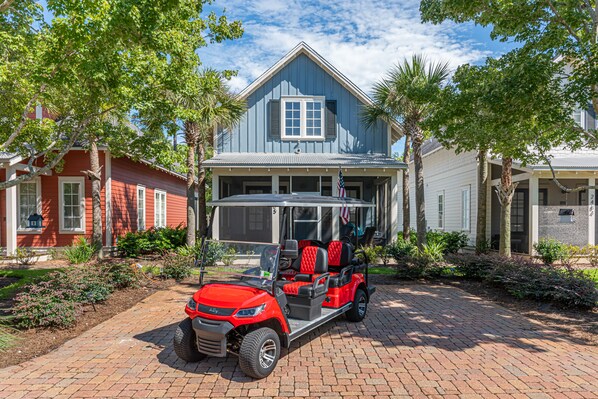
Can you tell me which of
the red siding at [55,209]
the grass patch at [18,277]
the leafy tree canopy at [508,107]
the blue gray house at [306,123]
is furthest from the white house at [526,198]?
the red siding at [55,209]

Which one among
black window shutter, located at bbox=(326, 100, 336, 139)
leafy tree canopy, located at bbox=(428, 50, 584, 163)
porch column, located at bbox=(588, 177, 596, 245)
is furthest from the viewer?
black window shutter, located at bbox=(326, 100, 336, 139)

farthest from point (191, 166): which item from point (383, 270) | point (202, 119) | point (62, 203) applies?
point (383, 270)

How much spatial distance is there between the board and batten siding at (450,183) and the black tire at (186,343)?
12900 mm

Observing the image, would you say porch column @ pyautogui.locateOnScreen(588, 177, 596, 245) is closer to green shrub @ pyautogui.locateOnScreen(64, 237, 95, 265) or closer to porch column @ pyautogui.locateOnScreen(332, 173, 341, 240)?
porch column @ pyautogui.locateOnScreen(332, 173, 341, 240)

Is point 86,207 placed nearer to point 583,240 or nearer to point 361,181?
point 361,181

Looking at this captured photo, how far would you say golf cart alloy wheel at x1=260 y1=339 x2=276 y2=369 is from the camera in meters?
4.13

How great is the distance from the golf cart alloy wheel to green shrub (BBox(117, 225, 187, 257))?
918cm

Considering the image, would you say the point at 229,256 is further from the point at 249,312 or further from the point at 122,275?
the point at 122,275

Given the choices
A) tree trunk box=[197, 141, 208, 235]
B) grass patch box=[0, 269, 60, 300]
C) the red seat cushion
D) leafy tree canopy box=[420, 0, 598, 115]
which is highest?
leafy tree canopy box=[420, 0, 598, 115]

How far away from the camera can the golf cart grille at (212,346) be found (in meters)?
4.03

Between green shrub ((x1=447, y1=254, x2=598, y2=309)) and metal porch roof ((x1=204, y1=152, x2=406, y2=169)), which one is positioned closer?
green shrub ((x1=447, y1=254, x2=598, y2=309))

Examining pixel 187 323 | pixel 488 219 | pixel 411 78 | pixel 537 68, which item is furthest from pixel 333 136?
pixel 187 323

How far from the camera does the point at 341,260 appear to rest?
6.02 meters

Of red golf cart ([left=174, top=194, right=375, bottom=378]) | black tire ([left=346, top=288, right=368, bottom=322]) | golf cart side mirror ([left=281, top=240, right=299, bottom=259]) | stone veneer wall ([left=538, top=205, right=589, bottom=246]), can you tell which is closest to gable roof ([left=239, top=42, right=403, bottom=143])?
stone veneer wall ([left=538, top=205, right=589, bottom=246])
